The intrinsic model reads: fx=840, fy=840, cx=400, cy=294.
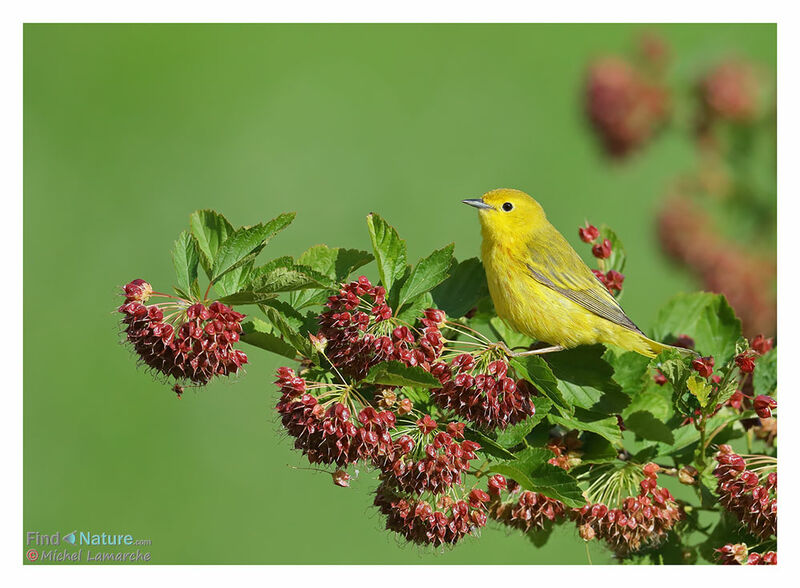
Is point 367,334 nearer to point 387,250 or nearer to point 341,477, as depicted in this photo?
point 387,250

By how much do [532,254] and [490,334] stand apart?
0.41 metres

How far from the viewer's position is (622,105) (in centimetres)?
468

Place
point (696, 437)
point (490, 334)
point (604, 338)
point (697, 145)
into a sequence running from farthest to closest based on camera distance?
point (697, 145) → point (604, 338) → point (490, 334) → point (696, 437)

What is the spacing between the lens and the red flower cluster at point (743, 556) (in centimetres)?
202

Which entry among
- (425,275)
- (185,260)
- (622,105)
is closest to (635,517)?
(425,275)

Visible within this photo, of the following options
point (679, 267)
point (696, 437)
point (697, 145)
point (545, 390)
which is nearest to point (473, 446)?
point (545, 390)

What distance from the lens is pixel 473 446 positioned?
187cm

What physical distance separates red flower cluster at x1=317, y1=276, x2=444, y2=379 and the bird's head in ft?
3.31

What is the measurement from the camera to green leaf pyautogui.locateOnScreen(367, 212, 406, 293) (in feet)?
6.53

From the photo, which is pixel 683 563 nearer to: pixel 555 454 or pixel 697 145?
pixel 555 454

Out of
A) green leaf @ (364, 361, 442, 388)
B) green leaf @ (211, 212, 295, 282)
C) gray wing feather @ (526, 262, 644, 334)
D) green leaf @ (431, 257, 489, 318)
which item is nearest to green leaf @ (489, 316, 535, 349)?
green leaf @ (431, 257, 489, 318)

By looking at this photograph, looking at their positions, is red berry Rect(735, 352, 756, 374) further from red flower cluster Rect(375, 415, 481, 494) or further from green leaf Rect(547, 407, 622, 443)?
red flower cluster Rect(375, 415, 481, 494)

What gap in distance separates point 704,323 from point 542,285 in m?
0.51

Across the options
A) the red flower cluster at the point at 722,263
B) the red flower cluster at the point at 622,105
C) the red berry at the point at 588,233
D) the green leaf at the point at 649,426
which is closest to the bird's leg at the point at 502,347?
the green leaf at the point at 649,426
